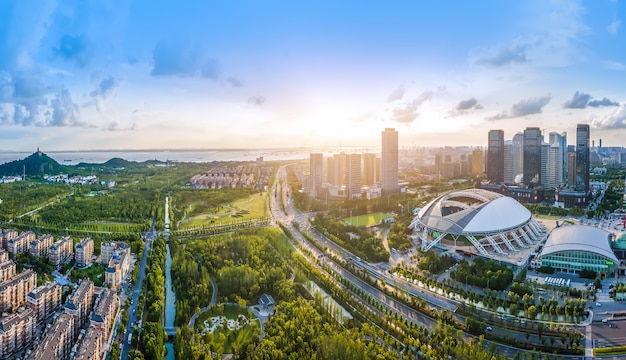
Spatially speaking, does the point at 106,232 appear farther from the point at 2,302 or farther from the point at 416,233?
the point at 416,233

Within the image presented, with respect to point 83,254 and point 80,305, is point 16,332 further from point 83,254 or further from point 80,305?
point 83,254

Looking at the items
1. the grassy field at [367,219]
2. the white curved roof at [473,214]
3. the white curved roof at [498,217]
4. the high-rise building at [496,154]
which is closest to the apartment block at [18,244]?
the grassy field at [367,219]

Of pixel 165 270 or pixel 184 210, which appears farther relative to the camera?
pixel 184 210

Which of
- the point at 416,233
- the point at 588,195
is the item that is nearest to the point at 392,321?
the point at 416,233

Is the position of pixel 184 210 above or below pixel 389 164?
below

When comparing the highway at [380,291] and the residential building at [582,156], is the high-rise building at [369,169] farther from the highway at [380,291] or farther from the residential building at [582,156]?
the residential building at [582,156]
